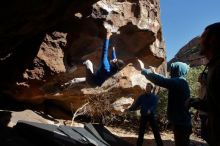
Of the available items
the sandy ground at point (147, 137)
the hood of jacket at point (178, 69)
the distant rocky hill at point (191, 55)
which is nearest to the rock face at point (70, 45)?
the sandy ground at point (147, 137)

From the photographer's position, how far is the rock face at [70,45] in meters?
7.09

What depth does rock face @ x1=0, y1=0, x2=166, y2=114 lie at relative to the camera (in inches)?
279

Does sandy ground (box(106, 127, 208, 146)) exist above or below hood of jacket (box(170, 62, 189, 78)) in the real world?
below

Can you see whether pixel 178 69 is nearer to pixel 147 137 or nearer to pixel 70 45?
pixel 70 45

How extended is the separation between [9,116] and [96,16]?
4305 millimetres

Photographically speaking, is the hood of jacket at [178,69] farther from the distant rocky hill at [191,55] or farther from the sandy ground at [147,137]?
the distant rocky hill at [191,55]

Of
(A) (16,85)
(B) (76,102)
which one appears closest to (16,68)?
(A) (16,85)

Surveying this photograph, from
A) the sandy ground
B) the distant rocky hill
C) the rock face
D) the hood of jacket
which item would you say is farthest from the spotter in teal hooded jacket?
the distant rocky hill

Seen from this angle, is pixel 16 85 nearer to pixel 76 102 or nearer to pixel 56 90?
pixel 56 90

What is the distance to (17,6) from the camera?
5.52 meters

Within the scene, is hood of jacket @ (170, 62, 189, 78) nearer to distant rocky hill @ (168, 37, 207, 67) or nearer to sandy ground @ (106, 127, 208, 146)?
sandy ground @ (106, 127, 208, 146)

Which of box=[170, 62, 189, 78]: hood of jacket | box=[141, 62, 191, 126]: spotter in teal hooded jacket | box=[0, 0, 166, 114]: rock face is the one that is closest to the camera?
box=[141, 62, 191, 126]: spotter in teal hooded jacket

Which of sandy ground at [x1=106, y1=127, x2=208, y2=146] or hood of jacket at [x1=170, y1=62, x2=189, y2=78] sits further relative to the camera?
sandy ground at [x1=106, y1=127, x2=208, y2=146]

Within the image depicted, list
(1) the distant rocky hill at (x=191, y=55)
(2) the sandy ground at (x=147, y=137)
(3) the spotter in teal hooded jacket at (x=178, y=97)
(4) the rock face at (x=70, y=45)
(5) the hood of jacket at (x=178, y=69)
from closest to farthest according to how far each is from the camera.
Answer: (3) the spotter in teal hooded jacket at (x=178, y=97)
(5) the hood of jacket at (x=178, y=69)
(4) the rock face at (x=70, y=45)
(2) the sandy ground at (x=147, y=137)
(1) the distant rocky hill at (x=191, y=55)
